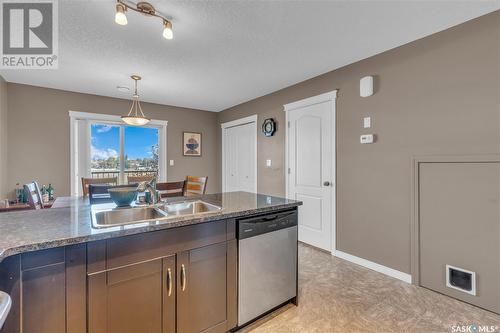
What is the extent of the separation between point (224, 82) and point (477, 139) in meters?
3.01

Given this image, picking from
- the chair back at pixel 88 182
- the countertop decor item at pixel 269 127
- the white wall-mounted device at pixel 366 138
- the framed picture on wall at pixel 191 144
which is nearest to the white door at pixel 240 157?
the countertop decor item at pixel 269 127

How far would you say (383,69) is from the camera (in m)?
2.60

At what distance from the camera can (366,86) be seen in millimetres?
2680

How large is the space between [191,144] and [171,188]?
227 centimetres

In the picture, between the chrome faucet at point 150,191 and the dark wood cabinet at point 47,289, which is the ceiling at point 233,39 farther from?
the dark wood cabinet at point 47,289

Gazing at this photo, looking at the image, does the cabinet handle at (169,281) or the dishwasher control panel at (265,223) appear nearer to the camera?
the cabinet handle at (169,281)

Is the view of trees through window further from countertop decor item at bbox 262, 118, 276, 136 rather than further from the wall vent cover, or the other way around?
the wall vent cover

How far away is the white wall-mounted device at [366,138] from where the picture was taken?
2.68 m

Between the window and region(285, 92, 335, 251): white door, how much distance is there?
244 cm

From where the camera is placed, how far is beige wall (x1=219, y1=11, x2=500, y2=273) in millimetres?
1972

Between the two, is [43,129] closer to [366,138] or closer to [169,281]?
[169,281]

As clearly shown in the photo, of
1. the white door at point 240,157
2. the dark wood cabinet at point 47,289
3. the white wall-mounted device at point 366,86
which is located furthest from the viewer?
the white door at point 240,157

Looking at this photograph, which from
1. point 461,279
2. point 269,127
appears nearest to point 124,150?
point 269,127

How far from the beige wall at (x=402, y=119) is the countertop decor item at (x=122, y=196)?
95.4 inches
